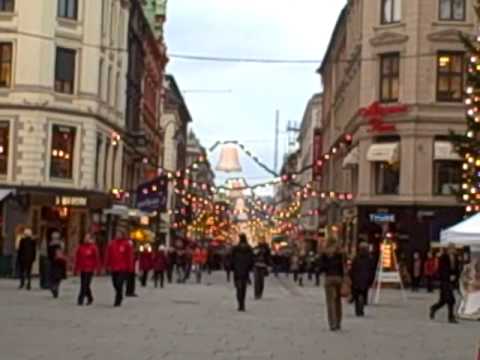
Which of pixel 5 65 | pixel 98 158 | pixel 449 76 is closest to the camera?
pixel 5 65

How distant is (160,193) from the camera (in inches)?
2655

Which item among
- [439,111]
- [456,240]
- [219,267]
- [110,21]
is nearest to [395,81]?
[439,111]

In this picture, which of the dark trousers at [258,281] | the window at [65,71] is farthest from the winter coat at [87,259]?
the window at [65,71]

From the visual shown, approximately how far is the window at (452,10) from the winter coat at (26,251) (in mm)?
25927

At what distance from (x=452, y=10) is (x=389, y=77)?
422cm

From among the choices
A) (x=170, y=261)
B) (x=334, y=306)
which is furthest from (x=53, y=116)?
(x=334, y=306)

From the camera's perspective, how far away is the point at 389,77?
2200 inches

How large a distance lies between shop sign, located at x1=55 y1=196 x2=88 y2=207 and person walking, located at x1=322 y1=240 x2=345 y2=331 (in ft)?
Result: 99.4

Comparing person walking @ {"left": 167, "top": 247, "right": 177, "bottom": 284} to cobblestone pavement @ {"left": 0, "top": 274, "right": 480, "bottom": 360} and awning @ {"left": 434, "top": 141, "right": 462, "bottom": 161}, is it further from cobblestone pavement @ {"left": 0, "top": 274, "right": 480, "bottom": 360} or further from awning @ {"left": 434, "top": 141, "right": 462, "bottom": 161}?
cobblestone pavement @ {"left": 0, "top": 274, "right": 480, "bottom": 360}

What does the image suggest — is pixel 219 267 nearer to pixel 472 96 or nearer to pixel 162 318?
pixel 472 96

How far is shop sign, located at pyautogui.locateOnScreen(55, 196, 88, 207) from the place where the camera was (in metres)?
53.6

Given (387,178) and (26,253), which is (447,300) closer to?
(26,253)

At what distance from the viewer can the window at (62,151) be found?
54000mm

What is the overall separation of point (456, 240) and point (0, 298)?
42.6 feet
